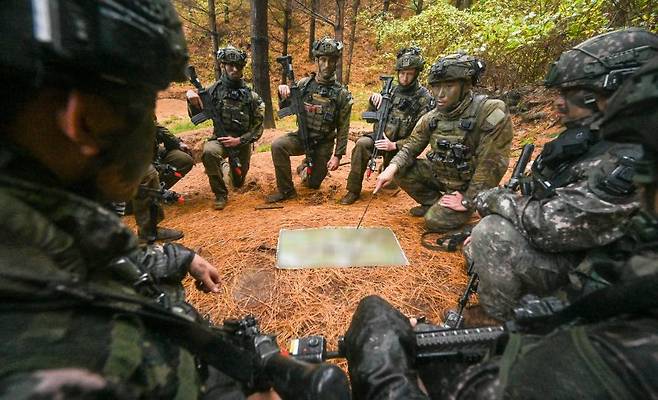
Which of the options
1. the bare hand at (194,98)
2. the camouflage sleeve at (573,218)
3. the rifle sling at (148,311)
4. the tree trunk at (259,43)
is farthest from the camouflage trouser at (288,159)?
the rifle sling at (148,311)

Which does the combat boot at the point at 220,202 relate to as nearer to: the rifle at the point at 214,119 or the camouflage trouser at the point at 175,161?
the rifle at the point at 214,119

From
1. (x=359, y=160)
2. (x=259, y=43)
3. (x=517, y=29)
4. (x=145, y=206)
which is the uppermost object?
(x=517, y=29)

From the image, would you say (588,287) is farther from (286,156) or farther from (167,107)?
(167,107)

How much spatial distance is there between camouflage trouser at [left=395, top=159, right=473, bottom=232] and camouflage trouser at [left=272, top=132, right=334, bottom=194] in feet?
4.93

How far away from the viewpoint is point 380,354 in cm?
135

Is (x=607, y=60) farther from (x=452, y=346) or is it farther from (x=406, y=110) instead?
(x=406, y=110)

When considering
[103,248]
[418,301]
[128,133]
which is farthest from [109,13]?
[418,301]

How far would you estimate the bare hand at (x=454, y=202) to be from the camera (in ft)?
12.2

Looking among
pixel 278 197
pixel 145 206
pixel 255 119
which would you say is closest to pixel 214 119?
pixel 255 119

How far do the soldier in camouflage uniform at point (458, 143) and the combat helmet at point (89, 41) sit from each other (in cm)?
307

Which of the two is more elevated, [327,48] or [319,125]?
[327,48]

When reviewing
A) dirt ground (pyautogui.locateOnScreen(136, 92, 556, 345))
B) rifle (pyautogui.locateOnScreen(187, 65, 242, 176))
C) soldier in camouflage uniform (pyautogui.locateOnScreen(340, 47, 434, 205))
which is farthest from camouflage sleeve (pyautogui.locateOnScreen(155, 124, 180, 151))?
soldier in camouflage uniform (pyautogui.locateOnScreen(340, 47, 434, 205))

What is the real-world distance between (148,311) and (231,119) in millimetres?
4978

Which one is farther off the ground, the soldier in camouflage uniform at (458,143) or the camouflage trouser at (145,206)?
the soldier in camouflage uniform at (458,143)
